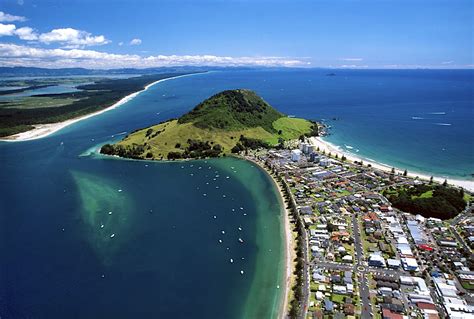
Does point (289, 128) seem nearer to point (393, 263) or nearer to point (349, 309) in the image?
point (393, 263)

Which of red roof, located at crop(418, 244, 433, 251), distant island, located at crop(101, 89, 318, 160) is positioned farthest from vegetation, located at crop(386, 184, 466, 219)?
distant island, located at crop(101, 89, 318, 160)

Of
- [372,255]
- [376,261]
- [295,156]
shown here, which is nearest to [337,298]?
[376,261]

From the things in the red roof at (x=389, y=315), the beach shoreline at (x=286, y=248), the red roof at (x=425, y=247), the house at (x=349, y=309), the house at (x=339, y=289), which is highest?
the red roof at (x=425, y=247)

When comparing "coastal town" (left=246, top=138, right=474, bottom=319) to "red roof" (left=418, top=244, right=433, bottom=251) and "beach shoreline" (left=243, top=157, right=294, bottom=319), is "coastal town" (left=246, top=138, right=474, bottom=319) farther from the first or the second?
"beach shoreline" (left=243, top=157, right=294, bottom=319)

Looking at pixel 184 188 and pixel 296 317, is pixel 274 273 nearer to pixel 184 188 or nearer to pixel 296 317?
pixel 296 317

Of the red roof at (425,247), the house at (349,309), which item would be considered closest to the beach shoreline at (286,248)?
the house at (349,309)

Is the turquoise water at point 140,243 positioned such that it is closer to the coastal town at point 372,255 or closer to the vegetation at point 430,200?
the coastal town at point 372,255
